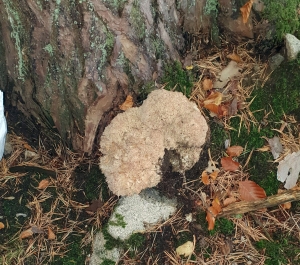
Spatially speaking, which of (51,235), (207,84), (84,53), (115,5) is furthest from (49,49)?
(51,235)

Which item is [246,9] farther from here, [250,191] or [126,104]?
[250,191]

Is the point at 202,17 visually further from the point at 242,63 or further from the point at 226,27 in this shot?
the point at 242,63

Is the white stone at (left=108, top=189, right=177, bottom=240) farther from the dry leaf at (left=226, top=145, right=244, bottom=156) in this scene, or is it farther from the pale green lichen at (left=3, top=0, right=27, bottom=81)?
the pale green lichen at (left=3, top=0, right=27, bottom=81)

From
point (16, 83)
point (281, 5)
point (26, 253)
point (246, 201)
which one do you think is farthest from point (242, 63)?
point (26, 253)

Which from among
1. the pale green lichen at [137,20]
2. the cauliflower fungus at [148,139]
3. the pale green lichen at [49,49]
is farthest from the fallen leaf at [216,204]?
the pale green lichen at [49,49]

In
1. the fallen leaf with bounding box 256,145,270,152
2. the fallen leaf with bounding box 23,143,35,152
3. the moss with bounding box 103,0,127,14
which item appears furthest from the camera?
the fallen leaf with bounding box 23,143,35,152

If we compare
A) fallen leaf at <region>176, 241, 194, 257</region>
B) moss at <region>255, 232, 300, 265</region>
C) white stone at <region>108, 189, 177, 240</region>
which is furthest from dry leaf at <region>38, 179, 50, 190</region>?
moss at <region>255, 232, 300, 265</region>

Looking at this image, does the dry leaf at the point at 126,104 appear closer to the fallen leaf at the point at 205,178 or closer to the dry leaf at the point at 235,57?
the fallen leaf at the point at 205,178
